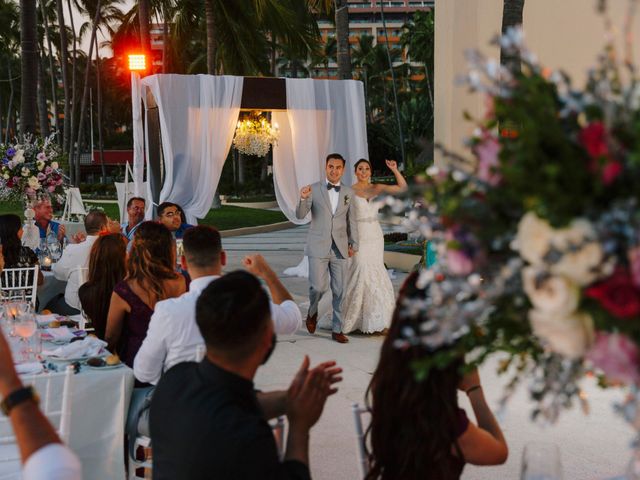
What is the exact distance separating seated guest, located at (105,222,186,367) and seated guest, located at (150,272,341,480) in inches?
84.9

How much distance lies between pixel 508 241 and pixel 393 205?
0.82 feet

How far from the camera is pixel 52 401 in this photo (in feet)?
12.7

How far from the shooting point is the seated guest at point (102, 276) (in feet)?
17.0

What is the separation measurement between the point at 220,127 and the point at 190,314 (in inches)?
307

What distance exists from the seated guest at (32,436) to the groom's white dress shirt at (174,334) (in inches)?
77.4

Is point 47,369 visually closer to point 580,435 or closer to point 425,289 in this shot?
point 425,289

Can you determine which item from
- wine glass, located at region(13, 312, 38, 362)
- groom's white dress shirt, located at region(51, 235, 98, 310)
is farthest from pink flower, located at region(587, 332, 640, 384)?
groom's white dress shirt, located at region(51, 235, 98, 310)

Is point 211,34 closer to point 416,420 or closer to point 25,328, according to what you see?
point 25,328

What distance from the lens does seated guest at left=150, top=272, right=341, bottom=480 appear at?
2.11 m

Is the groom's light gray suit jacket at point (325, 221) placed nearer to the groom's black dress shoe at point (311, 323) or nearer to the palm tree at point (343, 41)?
the groom's black dress shoe at point (311, 323)

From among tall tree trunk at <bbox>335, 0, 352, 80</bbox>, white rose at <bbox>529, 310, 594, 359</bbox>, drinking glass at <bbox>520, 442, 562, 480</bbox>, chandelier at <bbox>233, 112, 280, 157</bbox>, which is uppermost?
tall tree trunk at <bbox>335, 0, 352, 80</bbox>

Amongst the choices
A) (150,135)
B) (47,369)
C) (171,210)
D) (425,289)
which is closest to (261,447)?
(425,289)

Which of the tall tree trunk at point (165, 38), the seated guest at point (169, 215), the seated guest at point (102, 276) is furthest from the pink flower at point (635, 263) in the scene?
the tall tree trunk at point (165, 38)

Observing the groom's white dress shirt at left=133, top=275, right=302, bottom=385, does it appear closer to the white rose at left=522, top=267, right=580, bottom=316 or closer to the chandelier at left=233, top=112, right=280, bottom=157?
the white rose at left=522, top=267, right=580, bottom=316
